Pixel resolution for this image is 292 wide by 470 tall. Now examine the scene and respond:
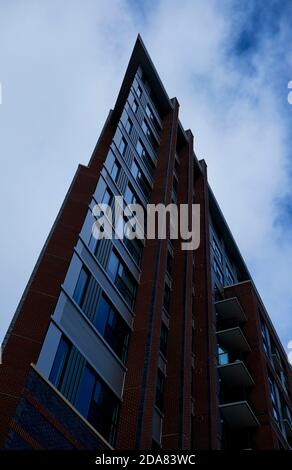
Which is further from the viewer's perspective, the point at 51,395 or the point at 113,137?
the point at 113,137

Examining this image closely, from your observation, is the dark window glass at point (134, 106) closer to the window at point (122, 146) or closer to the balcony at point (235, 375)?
the window at point (122, 146)

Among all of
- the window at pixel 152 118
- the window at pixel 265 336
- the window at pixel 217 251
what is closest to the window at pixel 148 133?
the window at pixel 152 118

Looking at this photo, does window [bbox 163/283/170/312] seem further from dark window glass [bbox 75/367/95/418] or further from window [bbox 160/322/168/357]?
dark window glass [bbox 75/367/95/418]

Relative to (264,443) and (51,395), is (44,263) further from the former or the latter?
(264,443)

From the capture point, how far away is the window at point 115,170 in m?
25.0

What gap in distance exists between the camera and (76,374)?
53.1 feet

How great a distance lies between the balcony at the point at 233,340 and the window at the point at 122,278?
1002cm

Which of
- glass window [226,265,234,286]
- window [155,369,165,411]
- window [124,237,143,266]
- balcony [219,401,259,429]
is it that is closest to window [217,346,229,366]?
balcony [219,401,259,429]

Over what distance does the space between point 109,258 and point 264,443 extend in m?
14.3

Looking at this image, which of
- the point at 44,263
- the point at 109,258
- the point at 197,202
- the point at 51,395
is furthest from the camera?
the point at 197,202

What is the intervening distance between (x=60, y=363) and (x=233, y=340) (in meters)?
18.1

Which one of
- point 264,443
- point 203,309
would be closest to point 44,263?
point 203,309

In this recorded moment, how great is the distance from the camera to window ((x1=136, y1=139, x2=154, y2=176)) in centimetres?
3048

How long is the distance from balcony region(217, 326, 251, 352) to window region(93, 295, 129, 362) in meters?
11.5
